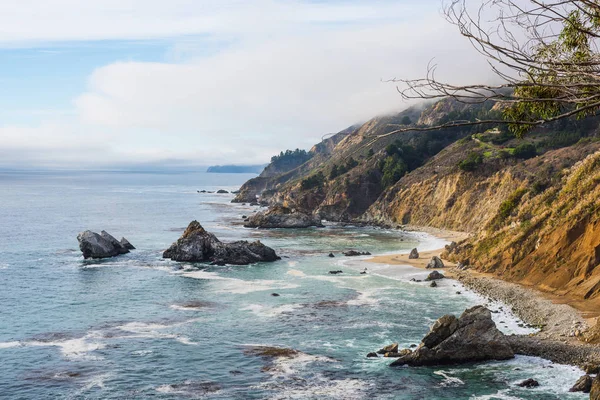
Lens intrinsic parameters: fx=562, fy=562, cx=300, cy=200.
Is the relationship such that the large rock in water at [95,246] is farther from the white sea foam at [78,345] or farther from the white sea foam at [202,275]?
the white sea foam at [78,345]

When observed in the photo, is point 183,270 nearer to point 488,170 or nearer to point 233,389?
point 233,389

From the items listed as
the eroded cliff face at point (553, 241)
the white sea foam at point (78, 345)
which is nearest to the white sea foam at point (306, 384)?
the white sea foam at point (78, 345)

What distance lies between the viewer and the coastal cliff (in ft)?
194

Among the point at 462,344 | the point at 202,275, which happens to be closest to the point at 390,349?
the point at 462,344

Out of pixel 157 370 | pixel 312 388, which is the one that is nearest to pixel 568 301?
pixel 312 388

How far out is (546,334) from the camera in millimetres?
44250

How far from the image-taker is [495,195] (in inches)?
4567

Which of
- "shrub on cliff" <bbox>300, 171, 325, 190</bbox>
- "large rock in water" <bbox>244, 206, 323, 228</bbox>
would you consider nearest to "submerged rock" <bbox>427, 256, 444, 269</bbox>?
"large rock in water" <bbox>244, 206, 323, 228</bbox>

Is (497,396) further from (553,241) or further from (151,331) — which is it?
(553,241)

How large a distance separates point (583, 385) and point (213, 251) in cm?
6193

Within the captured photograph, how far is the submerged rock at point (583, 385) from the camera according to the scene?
3341 centimetres

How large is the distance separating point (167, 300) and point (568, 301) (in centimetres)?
4064

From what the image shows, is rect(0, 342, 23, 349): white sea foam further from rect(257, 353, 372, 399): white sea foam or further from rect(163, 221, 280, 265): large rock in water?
rect(163, 221, 280, 265): large rock in water

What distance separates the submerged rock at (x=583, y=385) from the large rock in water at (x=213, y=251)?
57.5 metres
